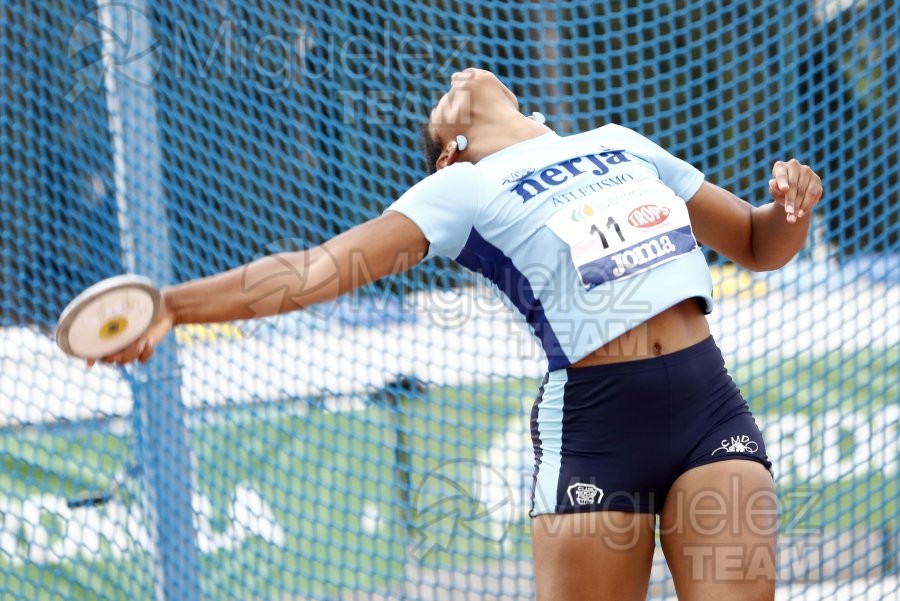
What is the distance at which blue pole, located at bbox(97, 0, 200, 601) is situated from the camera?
3641mm

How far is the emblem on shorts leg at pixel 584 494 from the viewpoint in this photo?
2209 millimetres

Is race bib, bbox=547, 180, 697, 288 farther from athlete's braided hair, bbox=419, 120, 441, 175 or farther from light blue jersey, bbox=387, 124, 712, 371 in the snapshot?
athlete's braided hair, bbox=419, 120, 441, 175

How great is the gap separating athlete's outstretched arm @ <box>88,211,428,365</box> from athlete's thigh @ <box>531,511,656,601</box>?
0.64m

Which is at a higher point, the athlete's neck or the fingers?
the athlete's neck

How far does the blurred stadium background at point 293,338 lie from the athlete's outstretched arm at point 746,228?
142 cm

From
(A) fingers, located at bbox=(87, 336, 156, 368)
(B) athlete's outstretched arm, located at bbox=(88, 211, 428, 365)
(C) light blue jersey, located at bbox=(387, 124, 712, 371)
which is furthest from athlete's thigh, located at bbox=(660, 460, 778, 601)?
(A) fingers, located at bbox=(87, 336, 156, 368)

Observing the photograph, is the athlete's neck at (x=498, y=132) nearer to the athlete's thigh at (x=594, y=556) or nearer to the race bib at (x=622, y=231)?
the race bib at (x=622, y=231)

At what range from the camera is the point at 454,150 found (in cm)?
253

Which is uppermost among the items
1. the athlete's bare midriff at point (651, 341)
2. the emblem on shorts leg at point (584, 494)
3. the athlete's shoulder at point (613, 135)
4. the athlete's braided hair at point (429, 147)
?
the athlete's braided hair at point (429, 147)

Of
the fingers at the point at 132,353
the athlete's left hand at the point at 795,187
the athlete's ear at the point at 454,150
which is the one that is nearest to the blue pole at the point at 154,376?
the athlete's ear at the point at 454,150

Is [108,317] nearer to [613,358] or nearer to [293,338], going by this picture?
[613,358]

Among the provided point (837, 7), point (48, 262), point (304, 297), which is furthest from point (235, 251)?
point (837, 7)

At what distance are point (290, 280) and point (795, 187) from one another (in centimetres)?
108

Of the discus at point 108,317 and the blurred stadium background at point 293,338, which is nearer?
the discus at point 108,317
